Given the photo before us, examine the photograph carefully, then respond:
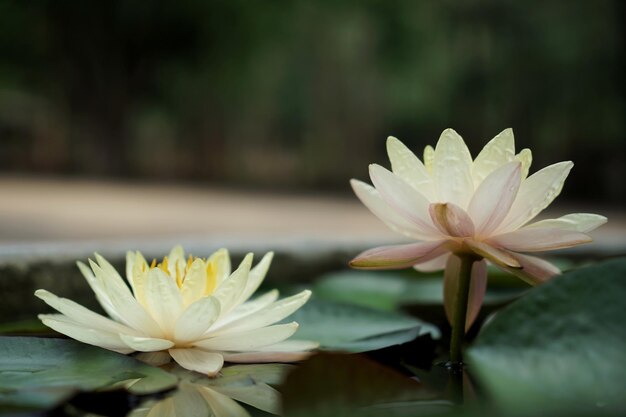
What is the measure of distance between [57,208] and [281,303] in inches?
129

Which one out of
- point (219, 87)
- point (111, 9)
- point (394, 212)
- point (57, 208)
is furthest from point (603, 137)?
point (394, 212)

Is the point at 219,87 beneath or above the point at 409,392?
above

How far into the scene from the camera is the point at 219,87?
5.49 metres

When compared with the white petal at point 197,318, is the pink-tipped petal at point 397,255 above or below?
above

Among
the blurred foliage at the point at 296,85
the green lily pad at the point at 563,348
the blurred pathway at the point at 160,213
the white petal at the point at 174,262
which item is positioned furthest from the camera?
the blurred foliage at the point at 296,85

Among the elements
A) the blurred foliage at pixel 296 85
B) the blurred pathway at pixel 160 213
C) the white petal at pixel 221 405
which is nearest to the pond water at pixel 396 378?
the white petal at pixel 221 405

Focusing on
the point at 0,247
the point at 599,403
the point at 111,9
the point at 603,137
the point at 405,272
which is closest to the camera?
the point at 599,403

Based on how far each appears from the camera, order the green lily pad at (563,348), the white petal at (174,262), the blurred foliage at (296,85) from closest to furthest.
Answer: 1. the green lily pad at (563,348)
2. the white petal at (174,262)
3. the blurred foliage at (296,85)

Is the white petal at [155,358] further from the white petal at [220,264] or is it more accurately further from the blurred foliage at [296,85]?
the blurred foliage at [296,85]

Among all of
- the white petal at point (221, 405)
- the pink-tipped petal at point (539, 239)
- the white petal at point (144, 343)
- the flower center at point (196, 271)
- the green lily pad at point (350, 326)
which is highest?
the pink-tipped petal at point (539, 239)

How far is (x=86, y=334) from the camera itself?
1.17ft

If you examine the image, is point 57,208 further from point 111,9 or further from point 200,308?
point 200,308

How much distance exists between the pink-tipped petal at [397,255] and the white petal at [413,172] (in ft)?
0.09

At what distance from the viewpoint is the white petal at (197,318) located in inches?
13.2
